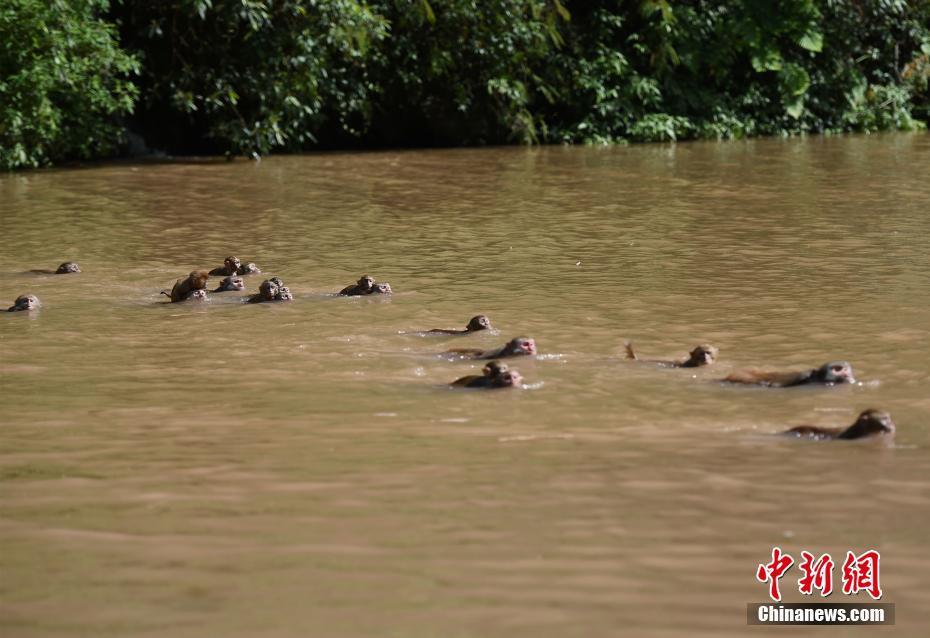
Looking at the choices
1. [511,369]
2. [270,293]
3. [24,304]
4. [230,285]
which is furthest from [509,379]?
A: [24,304]

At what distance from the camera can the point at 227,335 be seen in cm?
942

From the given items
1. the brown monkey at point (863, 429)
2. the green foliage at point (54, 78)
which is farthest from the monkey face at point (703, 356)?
the green foliage at point (54, 78)

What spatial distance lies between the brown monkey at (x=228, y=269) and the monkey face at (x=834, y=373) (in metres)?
5.73

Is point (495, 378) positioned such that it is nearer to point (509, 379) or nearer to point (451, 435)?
point (509, 379)

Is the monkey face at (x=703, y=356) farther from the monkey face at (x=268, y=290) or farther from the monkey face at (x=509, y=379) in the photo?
the monkey face at (x=268, y=290)

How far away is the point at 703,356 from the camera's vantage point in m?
7.99

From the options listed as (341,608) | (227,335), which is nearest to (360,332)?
(227,335)

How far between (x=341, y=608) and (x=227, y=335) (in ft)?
16.8

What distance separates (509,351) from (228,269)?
13.8 ft

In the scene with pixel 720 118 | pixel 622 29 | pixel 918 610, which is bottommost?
pixel 918 610

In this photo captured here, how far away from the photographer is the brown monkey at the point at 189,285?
10609 mm

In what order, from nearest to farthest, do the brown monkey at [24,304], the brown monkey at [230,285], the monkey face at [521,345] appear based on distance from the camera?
the monkey face at [521,345]
the brown monkey at [24,304]
the brown monkey at [230,285]

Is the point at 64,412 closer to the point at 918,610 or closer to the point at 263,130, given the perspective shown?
the point at 918,610

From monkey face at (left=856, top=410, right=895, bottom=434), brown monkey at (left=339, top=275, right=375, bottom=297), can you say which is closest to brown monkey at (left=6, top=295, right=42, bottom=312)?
brown monkey at (left=339, top=275, right=375, bottom=297)
